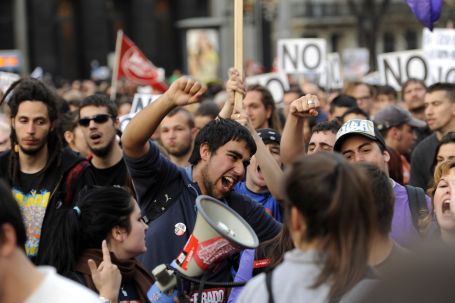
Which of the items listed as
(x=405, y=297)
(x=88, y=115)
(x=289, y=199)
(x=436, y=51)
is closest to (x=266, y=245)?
(x=289, y=199)

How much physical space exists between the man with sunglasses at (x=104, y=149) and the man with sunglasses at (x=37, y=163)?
1.91ft

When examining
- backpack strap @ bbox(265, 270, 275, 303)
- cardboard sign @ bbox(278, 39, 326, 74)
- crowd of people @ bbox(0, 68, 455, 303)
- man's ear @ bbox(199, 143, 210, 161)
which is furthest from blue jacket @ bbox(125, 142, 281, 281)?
cardboard sign @ bbox(278, 39, 326, 74)

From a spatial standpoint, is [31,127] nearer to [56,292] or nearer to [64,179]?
[64,179]

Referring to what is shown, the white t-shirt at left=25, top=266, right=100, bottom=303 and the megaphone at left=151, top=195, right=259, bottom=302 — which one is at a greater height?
the white t-shirt at left=25, top=266, right=100, bottom=303

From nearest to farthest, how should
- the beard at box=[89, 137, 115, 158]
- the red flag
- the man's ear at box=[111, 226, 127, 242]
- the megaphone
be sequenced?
the megaphone
the man's ear at box=[111, 226, 127, 242]
the beard at box=[89, 137, 115, 158]
the red flag

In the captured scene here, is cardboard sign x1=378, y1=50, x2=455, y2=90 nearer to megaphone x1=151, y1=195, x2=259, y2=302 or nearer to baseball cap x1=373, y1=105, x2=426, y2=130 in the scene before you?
baseball cap x1=373, y1=105, x2=426, y2=130

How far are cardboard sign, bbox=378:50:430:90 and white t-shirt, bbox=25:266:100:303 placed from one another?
12482 millimetres

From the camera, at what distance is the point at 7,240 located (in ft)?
9.75

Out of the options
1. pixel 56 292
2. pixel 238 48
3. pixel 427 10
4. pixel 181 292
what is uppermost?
pixel 427 10

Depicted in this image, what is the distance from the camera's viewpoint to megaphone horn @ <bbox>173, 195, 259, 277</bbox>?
3.84 meters

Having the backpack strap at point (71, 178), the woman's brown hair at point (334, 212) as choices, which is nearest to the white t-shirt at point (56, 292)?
the woman's brown hair at point (334, 212)

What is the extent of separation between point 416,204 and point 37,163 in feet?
7.32

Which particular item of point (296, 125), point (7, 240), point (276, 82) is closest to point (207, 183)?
point (296, 125)

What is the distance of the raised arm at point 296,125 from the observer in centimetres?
530
